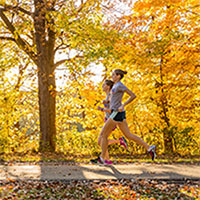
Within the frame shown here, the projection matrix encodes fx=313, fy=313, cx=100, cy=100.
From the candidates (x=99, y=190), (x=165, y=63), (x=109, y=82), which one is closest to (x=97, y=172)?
(x=99, y=190)

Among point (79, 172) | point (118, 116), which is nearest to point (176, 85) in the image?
point (118, 116)

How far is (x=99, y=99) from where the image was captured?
9914 mm

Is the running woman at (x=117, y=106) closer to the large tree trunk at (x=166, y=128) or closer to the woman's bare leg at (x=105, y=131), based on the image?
the woman's bare leg at (x=105, y=131)

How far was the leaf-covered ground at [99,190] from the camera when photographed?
4819mm

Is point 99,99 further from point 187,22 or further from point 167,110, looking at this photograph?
point 187,22

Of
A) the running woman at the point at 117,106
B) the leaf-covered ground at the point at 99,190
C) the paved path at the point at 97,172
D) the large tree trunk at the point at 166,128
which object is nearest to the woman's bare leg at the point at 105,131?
the running woman at the point at 117,106

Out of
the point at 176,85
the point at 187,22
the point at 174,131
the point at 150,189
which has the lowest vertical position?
the point at 150,189

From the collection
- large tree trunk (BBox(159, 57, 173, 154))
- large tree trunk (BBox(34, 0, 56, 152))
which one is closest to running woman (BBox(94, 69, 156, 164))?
large tree trunk (BBox(159, 57, 173, 154))

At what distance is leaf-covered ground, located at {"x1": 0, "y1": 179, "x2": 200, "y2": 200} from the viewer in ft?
15.8

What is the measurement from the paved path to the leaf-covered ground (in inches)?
10.9

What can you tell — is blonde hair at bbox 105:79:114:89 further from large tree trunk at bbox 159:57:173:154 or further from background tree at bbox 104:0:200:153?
large tree trunk at bbox 159:57:173:154

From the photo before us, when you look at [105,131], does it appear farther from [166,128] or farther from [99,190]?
[166,128]

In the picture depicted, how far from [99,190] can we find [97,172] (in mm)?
1130

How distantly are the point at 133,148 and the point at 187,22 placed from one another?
15.4 ft
